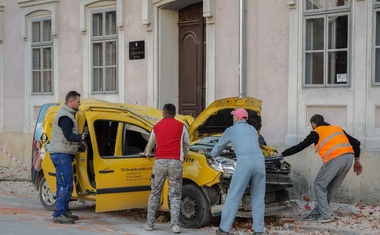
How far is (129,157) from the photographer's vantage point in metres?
10.2

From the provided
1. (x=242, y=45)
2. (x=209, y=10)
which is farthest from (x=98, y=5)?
(x=242, y=45)

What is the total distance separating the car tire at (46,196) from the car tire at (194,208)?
264cm

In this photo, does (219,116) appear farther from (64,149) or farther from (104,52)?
(104,52)

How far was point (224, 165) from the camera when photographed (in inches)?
374

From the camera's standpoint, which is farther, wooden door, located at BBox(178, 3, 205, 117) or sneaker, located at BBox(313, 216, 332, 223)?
wooden door, located at BBox(178, 3, 205, 117)

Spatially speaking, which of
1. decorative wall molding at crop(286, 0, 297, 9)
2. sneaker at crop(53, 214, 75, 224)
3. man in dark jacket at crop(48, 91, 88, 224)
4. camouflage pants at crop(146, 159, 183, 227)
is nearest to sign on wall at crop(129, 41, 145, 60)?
decorative wall molding at crop(286, 0, 297, 9)

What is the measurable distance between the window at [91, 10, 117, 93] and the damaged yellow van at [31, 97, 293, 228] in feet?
17.2

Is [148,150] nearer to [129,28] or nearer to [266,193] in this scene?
[266,193]

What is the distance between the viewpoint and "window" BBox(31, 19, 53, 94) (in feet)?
59.1

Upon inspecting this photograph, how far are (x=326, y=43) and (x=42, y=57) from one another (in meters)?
8.58

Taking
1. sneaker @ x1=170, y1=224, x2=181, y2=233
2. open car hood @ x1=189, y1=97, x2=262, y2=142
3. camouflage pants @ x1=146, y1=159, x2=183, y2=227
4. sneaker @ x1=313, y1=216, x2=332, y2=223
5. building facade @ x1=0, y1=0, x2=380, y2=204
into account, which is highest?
building facade @ x1=0, y1=0, x2=380, y2=204

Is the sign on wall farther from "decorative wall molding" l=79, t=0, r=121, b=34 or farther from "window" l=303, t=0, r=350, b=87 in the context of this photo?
"window" l=303, t=0, r=350, b=87

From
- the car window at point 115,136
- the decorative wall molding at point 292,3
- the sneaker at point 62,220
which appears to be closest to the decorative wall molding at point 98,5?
the decorative wall molding at point 292,3

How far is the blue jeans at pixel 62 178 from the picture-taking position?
9.91m
